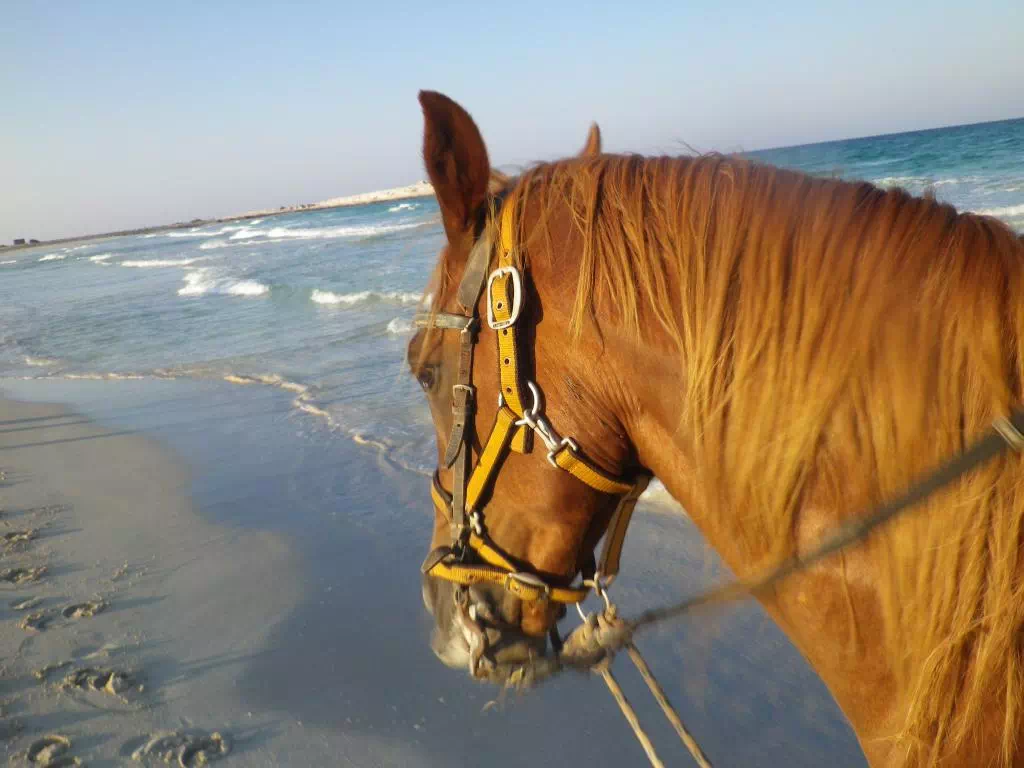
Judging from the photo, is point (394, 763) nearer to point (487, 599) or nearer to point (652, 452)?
point (487, 599)

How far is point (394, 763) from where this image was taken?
2.89 m

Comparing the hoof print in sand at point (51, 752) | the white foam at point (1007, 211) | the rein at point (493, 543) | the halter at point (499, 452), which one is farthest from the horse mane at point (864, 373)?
the white foam at point (1007, 211)

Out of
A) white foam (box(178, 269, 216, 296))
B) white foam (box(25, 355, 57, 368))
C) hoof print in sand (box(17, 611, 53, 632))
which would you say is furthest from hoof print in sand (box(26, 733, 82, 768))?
white foam (box(178, 269, 216, 296))

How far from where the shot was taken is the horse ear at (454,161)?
133cm

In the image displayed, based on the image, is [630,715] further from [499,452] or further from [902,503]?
[902,503]

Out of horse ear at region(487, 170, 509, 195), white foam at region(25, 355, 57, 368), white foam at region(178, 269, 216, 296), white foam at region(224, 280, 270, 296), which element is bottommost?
white foam at region(178, 269, 216, 296)

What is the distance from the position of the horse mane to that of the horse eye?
19.9 inches

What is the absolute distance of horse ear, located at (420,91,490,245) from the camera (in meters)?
1.33

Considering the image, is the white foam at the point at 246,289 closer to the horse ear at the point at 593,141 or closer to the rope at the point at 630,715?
the horse ear at the point at 593,141

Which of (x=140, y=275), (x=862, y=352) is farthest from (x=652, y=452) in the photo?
(x=140, y=275)

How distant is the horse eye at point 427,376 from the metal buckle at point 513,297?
0.89 feet

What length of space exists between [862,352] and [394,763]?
2.76 metres

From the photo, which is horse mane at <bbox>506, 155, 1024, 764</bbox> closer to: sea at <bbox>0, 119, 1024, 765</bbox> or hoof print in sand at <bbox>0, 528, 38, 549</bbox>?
sea at <bbox>0, 119, 1024, 765</bbox>

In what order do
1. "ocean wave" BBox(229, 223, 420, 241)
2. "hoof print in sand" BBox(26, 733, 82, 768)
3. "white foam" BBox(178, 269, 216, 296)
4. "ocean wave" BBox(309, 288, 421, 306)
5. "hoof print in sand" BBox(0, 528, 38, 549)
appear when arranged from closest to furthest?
1. "hoof print in sand" BBox(26, 733, 82, 768)
2. "hoof print in sand" BBox(0, 528, 38, 549)
3. "ocean wave" BBox(309, 288, 421, 306)
4. "white foam" BBox(178, 269, 216, 296)
5. "ocean wave" BBox(229, 223, 420, 241)
